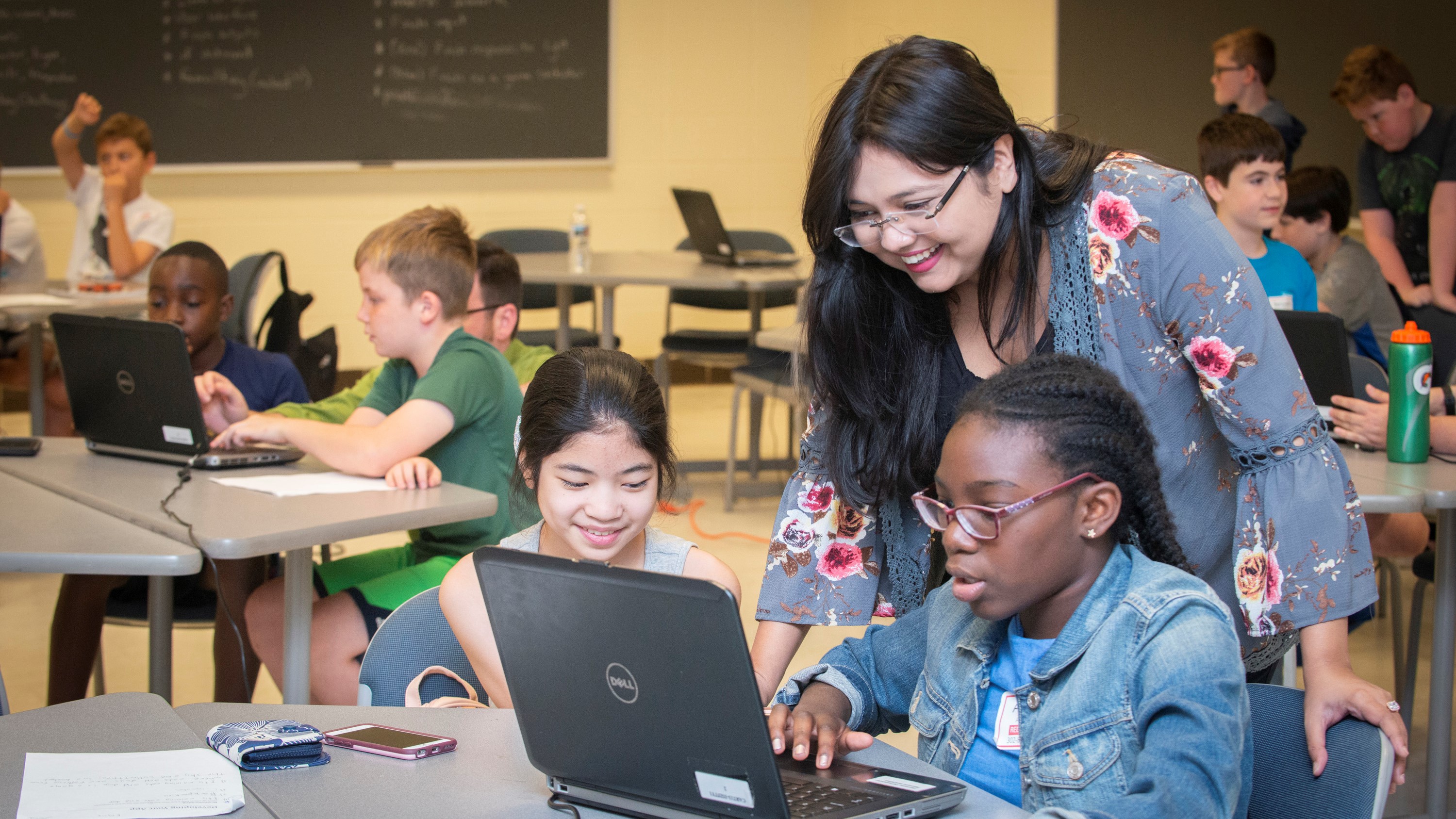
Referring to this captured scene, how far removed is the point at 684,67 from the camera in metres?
6.77

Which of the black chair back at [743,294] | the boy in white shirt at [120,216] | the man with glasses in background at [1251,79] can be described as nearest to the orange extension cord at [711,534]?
the black chair back at [743,294]

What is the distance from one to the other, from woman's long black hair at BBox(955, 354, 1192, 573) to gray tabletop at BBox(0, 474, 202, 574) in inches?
45.7

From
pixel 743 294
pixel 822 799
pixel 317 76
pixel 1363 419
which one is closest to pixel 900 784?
pixel 822 799

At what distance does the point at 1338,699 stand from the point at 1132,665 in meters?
0.25

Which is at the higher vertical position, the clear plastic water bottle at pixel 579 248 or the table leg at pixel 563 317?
the clear plastic water bottle at pixel 579 248

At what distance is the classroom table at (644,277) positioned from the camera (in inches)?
184

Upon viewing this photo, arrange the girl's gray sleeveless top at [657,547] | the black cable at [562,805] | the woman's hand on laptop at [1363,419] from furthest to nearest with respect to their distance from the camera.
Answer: the woman's hand on laptop at [1363,419] < the girl's gray sleeveless top at [657,547] < the black cable at [562,805]

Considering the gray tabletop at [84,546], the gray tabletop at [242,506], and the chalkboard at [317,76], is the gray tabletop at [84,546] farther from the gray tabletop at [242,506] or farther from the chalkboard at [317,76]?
the chalkboard at [317,76]

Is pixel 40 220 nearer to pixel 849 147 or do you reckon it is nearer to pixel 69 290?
pixel 69 290

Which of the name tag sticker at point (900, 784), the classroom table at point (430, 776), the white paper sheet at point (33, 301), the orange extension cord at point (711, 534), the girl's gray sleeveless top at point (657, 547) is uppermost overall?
the white paper sheet at point (33, 301)

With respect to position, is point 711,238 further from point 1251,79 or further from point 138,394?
point 138,394

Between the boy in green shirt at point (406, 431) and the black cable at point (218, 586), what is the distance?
5 cm

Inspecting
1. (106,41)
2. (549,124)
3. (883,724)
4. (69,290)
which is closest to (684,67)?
(549,124)

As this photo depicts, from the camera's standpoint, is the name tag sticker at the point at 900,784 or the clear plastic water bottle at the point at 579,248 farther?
the clear plastic water bottle at the point at 579,248
